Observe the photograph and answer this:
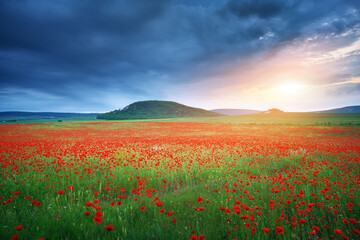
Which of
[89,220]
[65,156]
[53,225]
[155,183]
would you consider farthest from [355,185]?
[65,156]

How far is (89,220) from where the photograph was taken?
3.68 metres

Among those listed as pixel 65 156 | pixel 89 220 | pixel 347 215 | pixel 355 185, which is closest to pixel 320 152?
pixel 355 185

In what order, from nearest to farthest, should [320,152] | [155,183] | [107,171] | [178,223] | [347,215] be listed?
[178,223], [347,215], [155,183], [107,171], [320,152]

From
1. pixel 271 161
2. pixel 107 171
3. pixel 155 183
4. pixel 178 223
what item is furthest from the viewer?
pixel 271 161

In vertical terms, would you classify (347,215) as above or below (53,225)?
below

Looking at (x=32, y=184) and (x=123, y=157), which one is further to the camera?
(x=123, y=157)

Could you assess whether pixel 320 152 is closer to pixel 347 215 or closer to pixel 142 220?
pixel 347 215

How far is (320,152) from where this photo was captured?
11016mm

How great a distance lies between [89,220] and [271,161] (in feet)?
29.9

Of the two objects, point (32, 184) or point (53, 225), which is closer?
point (53, 225)

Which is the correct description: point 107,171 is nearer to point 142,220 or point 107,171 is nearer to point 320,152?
point 142,220

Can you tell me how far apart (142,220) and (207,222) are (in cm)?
147

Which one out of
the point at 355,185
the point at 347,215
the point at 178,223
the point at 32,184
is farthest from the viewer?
the point at 32,184

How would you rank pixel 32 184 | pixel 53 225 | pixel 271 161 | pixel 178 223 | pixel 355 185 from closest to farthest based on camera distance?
1. pixel 53 225
2. pixel 178 223
3. pixel 355 185
4. pixel 32 184
5. pixel 271 161
